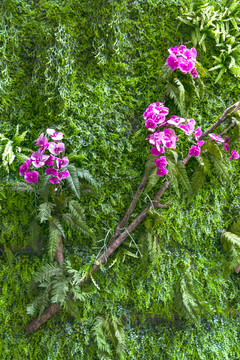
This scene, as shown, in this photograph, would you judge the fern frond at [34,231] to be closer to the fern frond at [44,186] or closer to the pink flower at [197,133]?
the fern frond at [44,186]

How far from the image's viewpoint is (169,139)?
1897mm

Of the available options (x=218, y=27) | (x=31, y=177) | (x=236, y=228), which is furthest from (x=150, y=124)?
(x=236, y=228)

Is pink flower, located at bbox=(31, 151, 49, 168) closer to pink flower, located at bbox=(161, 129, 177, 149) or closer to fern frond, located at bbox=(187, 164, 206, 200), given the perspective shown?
pink flower, located at bbox=(161, 129, 177, 149)

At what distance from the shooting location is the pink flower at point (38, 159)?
171cm

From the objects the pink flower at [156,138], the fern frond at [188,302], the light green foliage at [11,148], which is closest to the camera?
the light green foliage at [11,148]

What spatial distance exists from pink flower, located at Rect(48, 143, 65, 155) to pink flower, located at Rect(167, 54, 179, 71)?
2.94 ft

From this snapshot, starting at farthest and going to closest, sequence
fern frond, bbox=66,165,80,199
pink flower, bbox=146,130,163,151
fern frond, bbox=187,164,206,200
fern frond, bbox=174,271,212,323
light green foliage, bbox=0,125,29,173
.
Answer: fern frond, bbox=187,164,206,200
fern frond, bbox=174,271,212,323
pink flower, bbox=146,130,163,151
fern frond, bbox=66,165,80,199
light green foliage, bbox=0,125,29,173

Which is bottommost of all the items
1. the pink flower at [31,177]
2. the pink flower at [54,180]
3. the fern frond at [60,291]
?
the fern frond at [60,291]

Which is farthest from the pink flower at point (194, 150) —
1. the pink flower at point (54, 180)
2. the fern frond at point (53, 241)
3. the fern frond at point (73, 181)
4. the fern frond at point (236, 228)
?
the fern frond at point (53, 241)

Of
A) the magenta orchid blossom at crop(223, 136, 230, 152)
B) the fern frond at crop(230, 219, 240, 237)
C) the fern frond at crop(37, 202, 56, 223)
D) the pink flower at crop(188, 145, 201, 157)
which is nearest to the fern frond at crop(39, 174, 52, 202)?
the fern frond at crop(37, 202, 56, 223)

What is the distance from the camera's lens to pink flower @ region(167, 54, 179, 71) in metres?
1.90

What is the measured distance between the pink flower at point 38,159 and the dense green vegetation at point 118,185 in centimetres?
9

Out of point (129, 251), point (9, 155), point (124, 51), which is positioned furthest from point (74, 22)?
point (129, 251)

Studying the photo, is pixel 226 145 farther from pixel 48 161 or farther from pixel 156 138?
pixel 48 161
